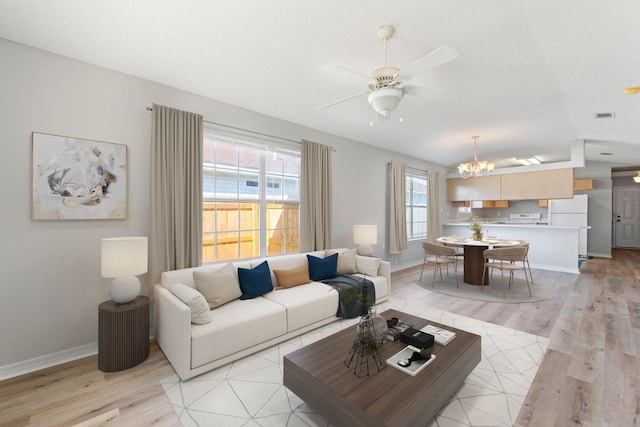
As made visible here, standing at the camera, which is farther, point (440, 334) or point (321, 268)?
point (321, 268)

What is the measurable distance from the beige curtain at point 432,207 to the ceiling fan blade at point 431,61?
228 inches

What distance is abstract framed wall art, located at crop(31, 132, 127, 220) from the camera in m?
2.46

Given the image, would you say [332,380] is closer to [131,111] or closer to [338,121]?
[131,111]

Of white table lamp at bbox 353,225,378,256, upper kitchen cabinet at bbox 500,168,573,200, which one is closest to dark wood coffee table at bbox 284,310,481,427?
white table lamp at bbox 353,225,378,256

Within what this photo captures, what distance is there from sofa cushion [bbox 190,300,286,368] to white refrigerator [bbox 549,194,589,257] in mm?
8450

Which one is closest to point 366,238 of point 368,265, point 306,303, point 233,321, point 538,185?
point 368,265

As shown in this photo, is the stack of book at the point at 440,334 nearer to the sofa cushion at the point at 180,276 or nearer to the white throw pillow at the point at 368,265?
the white throw pillow at the point at 368,265

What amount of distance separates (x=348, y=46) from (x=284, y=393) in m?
2.88

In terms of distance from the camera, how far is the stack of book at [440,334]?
2139 mm

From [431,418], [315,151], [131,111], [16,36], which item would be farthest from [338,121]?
[431,418]

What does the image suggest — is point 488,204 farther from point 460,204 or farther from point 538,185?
point 538,185

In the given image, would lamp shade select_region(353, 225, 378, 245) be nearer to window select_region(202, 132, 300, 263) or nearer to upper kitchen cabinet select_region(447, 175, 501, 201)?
window select_region(202, 132, 300, 263)

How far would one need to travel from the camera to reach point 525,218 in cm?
850

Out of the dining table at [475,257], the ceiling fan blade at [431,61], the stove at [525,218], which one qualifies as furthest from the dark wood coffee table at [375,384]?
the stove at [525,218]
